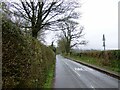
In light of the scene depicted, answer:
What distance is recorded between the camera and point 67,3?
97.1 ft

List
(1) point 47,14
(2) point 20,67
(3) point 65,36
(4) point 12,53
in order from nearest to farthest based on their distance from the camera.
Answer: (4) point 12,53, (2) point 20,67, (1) point 47,14, (3) point 65,36

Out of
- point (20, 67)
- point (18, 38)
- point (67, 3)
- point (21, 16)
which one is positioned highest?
point (67, 3)

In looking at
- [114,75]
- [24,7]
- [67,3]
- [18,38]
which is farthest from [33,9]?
[18,38]

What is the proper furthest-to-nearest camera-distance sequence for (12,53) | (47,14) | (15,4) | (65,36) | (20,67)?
1. (65,36)
2. (47,14)
3. (15,4)
4. (20,67)
5. (12,53)

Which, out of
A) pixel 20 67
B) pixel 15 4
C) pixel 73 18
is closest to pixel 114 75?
pixel 73 18

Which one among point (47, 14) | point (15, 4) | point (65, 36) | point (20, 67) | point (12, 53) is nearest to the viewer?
point (12, 53)

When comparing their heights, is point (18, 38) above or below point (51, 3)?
below

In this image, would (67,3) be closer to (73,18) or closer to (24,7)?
(73,18)

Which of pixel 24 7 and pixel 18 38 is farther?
pixel 24 7

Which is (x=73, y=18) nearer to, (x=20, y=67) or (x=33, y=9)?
(x=33, y=9)

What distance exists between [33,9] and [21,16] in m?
1.76

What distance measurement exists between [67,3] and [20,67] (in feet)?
77.4

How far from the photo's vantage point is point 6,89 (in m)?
5.69

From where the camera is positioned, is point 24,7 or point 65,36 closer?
point 24,7
